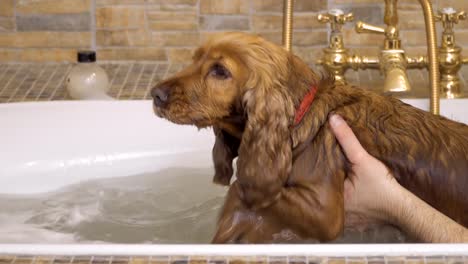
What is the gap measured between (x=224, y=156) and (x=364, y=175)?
42 cm

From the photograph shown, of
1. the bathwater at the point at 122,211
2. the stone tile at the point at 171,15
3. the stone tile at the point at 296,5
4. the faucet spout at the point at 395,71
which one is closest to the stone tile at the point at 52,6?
the stone tile at the point at 171,15

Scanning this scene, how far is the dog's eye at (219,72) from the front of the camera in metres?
2.08

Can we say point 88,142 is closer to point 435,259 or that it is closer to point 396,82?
point 396,82

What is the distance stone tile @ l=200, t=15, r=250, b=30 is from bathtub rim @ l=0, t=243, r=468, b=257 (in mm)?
2409

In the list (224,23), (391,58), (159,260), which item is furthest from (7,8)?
(159,260)

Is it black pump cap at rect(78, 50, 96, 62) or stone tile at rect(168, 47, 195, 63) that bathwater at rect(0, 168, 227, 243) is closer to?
black pump cap at rect(78, 50, 96, 62)

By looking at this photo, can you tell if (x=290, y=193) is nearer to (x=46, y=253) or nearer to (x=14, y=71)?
(x=46, y=253)

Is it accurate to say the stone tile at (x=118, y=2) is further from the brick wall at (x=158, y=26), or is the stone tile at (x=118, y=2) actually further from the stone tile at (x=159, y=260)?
the stone tile at (x=159, y=260)

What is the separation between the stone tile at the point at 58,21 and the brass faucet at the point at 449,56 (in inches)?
64.7

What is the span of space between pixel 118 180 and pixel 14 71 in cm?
108

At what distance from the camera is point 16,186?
2.99 metres

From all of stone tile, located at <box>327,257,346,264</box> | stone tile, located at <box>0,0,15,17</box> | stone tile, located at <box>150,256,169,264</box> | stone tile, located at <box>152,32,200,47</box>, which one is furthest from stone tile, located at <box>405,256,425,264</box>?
stone tile, located at <box>0,0,15,17</box>

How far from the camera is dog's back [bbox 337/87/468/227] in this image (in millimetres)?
2143

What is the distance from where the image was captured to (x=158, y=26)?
13.0 ft
